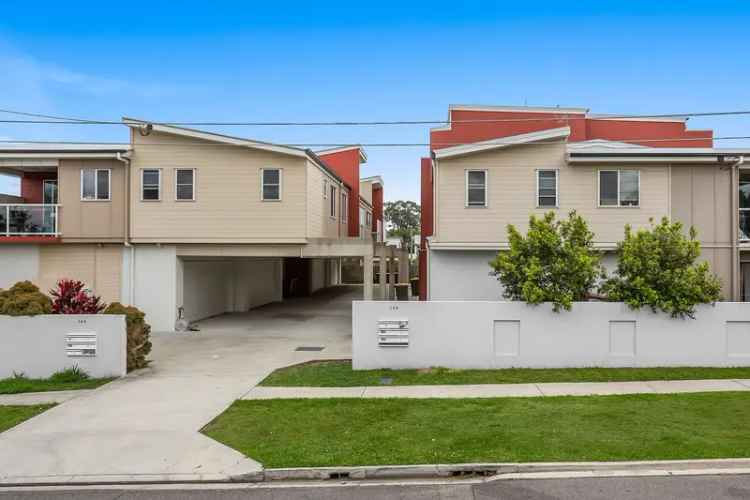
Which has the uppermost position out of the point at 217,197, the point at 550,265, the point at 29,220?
the point at 217,197

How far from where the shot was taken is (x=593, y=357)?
12.2m

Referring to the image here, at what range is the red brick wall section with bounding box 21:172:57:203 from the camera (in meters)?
21.5

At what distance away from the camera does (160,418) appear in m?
8.83

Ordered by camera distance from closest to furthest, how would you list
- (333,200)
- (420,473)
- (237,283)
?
(420,473) → (333,200) → (237,283)

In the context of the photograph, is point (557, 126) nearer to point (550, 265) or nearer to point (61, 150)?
point (550, 265)

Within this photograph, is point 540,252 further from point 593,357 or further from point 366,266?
point 366,266

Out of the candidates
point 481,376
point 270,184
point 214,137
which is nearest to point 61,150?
point 214,137

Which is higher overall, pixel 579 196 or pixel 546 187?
pixel 546 187

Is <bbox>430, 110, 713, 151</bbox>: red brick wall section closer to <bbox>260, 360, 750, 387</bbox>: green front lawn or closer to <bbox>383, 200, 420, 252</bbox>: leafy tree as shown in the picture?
<bbox>260, 360, 750, 387</bbox>: green front lawn

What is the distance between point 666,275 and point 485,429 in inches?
257

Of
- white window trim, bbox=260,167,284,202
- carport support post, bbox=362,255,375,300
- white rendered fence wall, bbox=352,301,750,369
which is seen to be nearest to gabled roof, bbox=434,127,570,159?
carport support post, bbox=362,255,375,300

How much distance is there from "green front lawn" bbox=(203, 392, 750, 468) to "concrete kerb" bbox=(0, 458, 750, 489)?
0.15m

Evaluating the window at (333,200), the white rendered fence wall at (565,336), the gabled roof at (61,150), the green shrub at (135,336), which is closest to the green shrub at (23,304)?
the green shrub at (135,336)

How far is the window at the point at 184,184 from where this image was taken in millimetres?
18562
